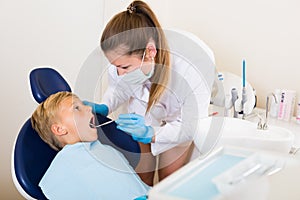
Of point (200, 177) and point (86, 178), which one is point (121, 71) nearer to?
point (86, 178)

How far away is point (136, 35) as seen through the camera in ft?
4.23

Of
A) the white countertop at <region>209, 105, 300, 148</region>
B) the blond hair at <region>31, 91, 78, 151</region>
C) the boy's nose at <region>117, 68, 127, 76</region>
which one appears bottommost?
the white countertop at <region>209, 105, 300, 148</region>

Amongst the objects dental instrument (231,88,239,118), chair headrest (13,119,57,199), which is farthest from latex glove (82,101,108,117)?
dental instrument (231,88,239,118)

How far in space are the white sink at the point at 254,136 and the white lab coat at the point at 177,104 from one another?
14cm

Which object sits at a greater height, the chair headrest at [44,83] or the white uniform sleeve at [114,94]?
the chair headrest at [44,83]

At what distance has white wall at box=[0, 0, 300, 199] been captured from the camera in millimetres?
1776

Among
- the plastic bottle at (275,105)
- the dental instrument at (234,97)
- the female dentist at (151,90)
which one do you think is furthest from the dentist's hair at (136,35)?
the plastic bottle at (275,105)

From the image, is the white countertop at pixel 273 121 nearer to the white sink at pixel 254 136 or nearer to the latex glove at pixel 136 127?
the white sink at pixel 254 136

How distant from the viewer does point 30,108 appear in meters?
1.89

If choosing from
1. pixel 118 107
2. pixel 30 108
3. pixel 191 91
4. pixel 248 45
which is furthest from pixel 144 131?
pixel 248 45

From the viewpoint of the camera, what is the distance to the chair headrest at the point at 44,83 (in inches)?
54.7

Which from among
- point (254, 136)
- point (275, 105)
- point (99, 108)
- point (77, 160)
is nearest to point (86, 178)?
point (77, 160)

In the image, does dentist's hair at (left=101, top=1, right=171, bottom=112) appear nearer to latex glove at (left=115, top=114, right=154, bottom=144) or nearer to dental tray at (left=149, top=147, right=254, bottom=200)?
latex glove at (left=115, top=114, right=154, bottom=144)

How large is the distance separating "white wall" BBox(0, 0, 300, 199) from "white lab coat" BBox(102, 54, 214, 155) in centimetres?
45
